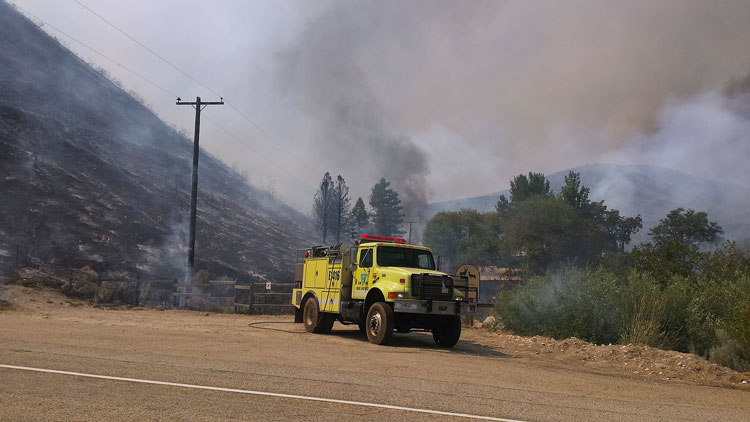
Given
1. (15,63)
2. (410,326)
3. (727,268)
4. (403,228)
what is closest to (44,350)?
(410,326)

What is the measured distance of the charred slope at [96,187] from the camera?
40.8 metres

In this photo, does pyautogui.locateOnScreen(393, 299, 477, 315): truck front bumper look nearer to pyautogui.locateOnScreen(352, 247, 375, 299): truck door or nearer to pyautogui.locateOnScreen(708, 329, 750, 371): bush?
pyautogui.locateOnScreen(352, 247, 375, 299): truck door

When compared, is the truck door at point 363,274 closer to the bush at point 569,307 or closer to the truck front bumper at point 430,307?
the truck front bumper at point 430,307

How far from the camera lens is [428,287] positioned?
53.4 ft

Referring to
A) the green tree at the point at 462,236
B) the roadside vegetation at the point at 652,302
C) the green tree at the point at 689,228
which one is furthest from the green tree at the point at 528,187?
the roadside vegetation at the point at 652,302

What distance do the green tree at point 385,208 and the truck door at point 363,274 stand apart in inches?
3541

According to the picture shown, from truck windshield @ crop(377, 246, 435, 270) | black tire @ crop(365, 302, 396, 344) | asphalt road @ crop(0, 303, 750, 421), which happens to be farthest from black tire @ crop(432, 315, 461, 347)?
truck windshield @ crop(377, 246, 435, 270)

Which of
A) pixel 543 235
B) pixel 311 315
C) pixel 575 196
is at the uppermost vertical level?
pixel 575 196

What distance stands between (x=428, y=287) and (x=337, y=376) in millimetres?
5892

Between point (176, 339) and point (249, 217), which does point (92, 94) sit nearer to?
point (249, 217)

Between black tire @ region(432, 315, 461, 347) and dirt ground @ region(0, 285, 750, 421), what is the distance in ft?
1.47

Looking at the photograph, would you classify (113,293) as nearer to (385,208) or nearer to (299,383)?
(299,383)

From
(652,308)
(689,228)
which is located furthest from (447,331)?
(689,228)

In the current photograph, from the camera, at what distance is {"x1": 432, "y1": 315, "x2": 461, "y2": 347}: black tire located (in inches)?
668
